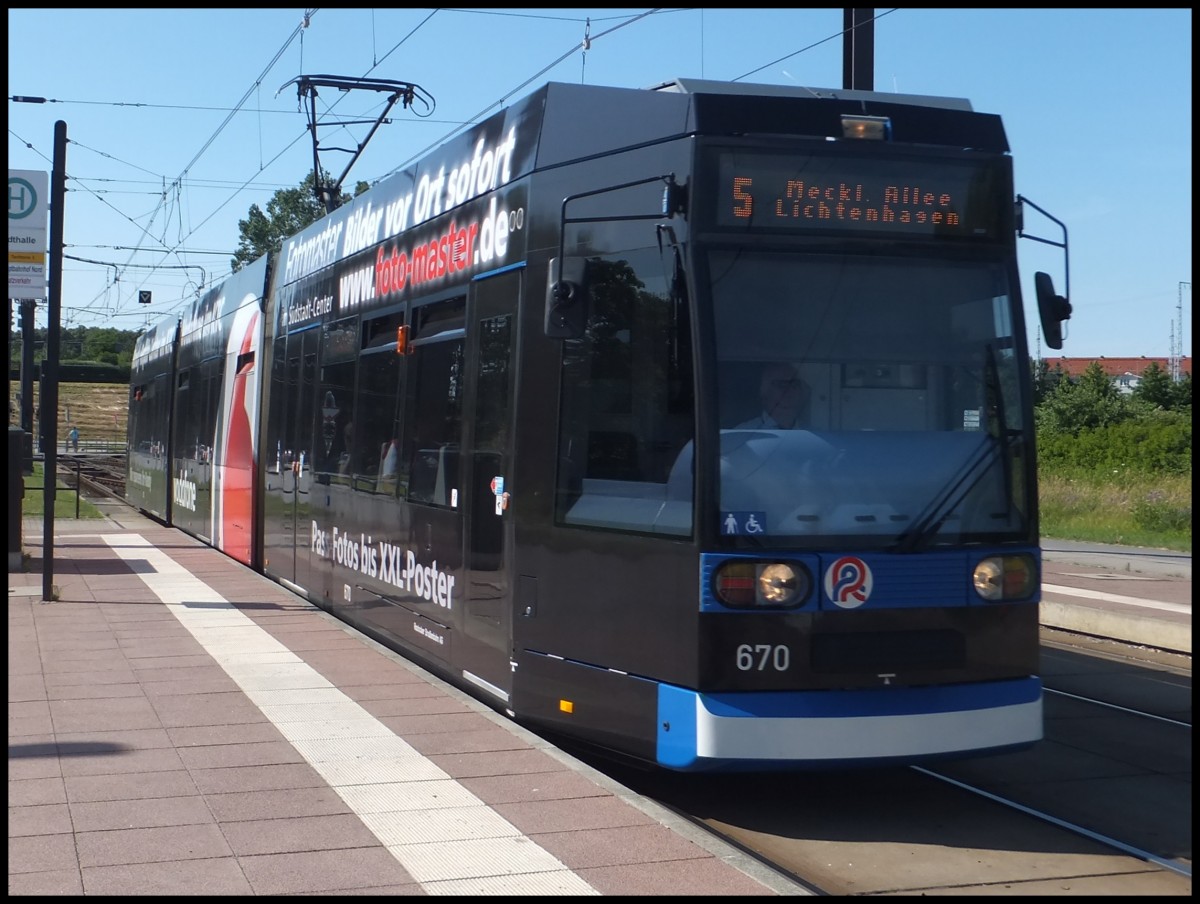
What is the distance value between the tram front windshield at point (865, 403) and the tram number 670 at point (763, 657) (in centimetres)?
48

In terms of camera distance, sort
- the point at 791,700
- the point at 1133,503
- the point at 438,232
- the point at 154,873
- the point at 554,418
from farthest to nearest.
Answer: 1. the point at 1133,503
2. the point at 438,232
3. the point at 554,418
4. the point at 791,700
5. the point at 154,873

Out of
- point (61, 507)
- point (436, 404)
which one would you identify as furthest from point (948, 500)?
point (61, 507)

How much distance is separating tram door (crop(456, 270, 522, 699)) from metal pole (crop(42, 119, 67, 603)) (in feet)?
23.9

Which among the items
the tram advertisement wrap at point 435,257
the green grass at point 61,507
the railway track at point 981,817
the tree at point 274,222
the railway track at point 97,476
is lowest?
the railway track at point 981,817

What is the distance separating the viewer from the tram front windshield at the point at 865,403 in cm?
624

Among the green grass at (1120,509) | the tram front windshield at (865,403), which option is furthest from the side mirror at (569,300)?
the green grass at (1120,509)

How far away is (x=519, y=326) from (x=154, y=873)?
338cm

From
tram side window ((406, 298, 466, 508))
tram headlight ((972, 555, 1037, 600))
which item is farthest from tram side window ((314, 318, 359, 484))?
tram headlight ((972, 555, 1037, 600))

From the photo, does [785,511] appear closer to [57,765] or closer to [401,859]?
[401,859]

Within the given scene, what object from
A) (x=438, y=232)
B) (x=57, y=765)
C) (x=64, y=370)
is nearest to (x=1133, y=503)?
(x=438, y=232)

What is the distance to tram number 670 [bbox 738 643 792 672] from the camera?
6.16 meters

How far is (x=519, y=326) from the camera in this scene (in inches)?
295

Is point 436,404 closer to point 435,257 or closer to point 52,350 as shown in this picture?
point 435,257

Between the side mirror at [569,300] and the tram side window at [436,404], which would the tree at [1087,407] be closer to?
the tram side window at [436,404]
